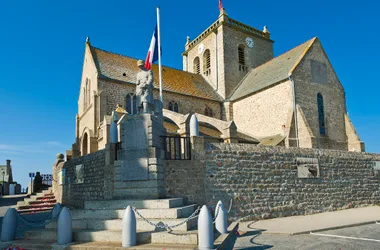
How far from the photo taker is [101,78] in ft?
62.5

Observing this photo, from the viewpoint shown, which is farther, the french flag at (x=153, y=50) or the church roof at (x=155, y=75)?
→ the church roof at (x=155, y=75)

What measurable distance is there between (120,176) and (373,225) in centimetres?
843

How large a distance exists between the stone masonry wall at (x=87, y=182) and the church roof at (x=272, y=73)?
14248mm

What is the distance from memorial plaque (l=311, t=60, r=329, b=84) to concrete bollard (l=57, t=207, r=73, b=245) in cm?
1992

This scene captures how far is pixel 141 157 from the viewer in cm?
823

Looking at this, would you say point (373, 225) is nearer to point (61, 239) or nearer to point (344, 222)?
point (344, 222)

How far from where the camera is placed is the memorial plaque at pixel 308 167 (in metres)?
12.2

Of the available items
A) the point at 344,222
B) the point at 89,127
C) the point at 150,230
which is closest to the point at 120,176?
the point at 150,230

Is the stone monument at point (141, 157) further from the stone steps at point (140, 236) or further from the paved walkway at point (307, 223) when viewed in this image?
the paved walkway at point (307, 223)

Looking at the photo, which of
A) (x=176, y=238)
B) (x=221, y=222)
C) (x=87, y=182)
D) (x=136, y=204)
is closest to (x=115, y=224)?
(x=136, y=204)

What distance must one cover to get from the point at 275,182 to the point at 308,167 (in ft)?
6.59

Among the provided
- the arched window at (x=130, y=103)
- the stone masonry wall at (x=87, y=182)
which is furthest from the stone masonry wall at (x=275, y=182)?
the arched window at (x=130, y=103)

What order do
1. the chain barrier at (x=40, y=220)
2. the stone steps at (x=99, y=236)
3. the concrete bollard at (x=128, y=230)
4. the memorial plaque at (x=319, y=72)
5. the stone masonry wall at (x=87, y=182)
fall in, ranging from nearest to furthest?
the concrete bollard at (x=128, y=230), the stone steps at (x=99, y=236), the chain barrier at (x=40, y=220), the stone masonry wall at (x=87, y=182), the memorial plaque at (x=319, y=72)

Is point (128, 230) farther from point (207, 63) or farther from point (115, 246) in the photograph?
point (207, 63)
